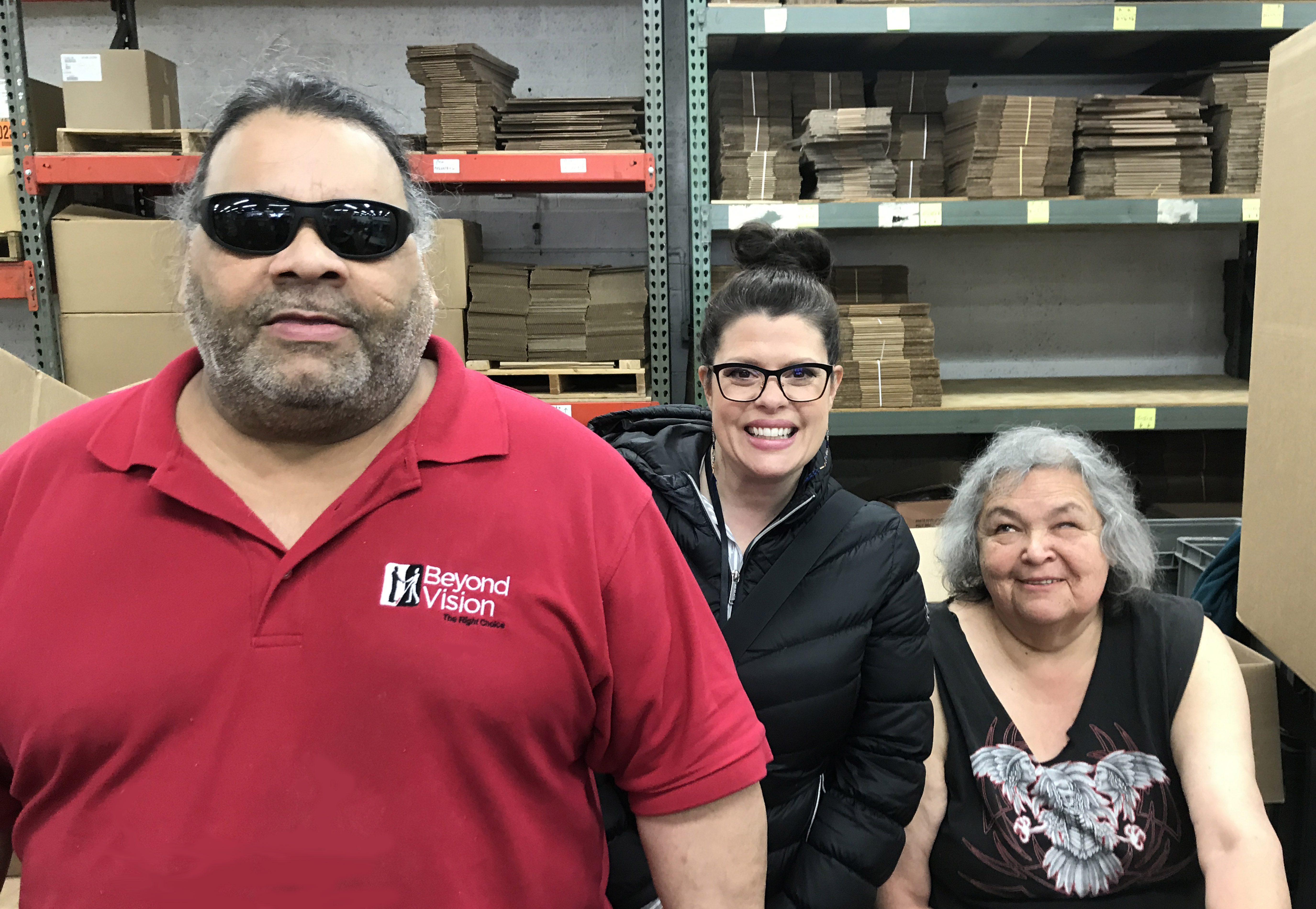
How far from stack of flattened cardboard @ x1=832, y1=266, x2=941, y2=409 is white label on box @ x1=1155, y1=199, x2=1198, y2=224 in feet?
2.48

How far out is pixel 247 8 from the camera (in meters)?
3.49

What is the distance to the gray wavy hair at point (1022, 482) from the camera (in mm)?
1621

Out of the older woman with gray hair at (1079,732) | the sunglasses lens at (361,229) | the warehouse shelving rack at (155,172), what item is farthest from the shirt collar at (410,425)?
the warehouse shelving rack at (155,172)

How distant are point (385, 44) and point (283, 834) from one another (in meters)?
3.42

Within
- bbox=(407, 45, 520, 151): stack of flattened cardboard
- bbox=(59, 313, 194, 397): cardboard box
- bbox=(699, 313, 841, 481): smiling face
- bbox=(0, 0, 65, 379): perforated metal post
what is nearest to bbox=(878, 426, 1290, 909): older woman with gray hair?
bbox=(699, 313, 841, 481): smiling face

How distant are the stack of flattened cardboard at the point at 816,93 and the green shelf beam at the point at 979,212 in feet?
1.30

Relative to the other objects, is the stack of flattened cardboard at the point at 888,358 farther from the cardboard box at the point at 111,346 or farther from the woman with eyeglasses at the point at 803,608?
→ the cardboard box at the point at 111,346

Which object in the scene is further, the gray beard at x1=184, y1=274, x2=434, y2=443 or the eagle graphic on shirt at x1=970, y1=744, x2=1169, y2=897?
the eagle graphic on shirt at x1=970, y1=744, x2=1169, y2=897

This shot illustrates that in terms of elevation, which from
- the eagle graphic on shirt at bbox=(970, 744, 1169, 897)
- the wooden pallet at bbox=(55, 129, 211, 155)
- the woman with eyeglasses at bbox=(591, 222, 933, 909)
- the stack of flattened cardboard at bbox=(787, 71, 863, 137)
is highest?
the stack of flattened cardboard at bbox=(787, 71, 863, 137)

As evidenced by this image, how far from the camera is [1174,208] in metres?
2.73

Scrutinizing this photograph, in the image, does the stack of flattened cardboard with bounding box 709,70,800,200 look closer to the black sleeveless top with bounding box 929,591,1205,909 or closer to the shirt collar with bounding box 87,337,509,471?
the black sleeveless top with bounding box 929,591,1205,909

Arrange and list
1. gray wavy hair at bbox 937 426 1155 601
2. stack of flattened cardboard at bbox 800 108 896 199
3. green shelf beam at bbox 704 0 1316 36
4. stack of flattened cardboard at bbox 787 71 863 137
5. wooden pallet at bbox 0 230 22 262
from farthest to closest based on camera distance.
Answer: stack of flattened cardboard at bbox 787 71 863 137, wooden pallet at bbox 0 230 22 262, stack of flattened cardboard at bbox 800 108 896 199, green shelf beam at bbox 704 0 1316 36, gray wavy hair at bbox 937 426 1155 601

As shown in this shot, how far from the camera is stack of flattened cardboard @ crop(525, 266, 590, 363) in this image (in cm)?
290

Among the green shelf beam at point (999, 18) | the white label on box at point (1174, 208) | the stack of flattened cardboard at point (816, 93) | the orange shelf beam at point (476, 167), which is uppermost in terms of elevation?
the green shelf beam at point (999, 18)
